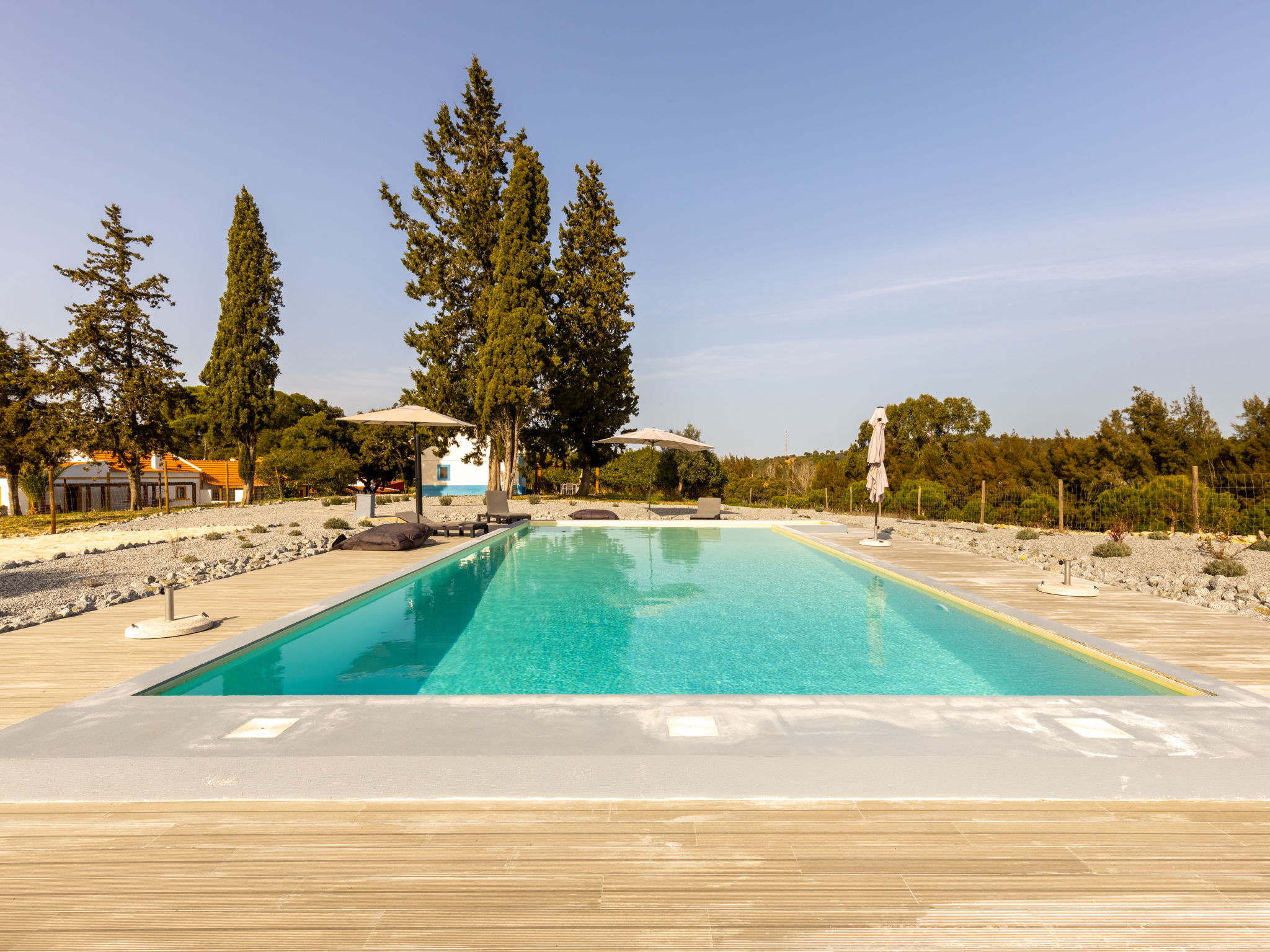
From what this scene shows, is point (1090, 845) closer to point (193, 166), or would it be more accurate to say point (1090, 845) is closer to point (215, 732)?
point (215, 732)

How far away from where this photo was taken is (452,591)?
841cm

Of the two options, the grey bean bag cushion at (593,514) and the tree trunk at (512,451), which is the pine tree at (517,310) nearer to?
the tree trunk at (512,451)

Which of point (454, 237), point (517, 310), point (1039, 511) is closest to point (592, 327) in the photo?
point (517, 310)

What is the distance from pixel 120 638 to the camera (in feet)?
16.2

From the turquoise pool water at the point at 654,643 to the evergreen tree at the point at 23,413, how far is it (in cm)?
2212

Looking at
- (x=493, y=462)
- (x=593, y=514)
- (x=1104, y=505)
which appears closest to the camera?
(x=1104, y=505)

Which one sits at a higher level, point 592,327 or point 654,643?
point 592,327

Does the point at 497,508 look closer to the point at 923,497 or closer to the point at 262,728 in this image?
the point at 262,728

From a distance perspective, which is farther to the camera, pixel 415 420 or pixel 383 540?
pixel 415 420

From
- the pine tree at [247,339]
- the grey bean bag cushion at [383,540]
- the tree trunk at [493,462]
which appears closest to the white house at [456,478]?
the pine tree at [247,339]

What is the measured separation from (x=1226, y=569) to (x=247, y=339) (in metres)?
29.6

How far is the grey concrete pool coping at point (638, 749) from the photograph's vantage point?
2.62 m

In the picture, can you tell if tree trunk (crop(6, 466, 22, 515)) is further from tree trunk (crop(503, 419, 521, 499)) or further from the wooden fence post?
the wooden fence post

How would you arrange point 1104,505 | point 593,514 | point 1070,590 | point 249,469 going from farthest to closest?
point 249,469 → point 593,514 → point 1104,505 → point 1070,590
